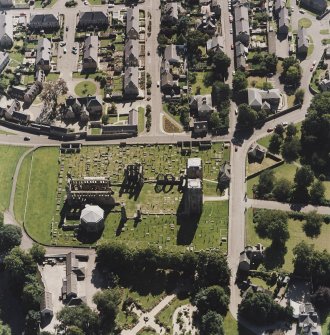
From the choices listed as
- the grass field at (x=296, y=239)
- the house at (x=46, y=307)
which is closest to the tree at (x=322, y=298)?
the grass field at (x=296, y=239)

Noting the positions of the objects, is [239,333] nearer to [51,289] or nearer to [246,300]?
[246,300]

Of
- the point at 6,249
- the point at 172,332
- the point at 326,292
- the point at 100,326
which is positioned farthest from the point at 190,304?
the point at 6,249

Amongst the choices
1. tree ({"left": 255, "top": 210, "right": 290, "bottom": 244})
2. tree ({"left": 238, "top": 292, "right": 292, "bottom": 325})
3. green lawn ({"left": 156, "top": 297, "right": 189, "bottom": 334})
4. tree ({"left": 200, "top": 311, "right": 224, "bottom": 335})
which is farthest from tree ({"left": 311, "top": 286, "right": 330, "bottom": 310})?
green lawn ({"left": 156, "top": 297, "right": 189, "bottom": 334})

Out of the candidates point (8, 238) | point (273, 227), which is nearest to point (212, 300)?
point (273, 227)

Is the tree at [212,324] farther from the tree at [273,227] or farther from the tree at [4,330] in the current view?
the tree at [4,330]

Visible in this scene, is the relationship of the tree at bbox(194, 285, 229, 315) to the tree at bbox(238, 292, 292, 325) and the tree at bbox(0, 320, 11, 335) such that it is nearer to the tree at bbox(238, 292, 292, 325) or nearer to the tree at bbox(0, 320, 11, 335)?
the tree at bbox(238, 292, 292, 325)
